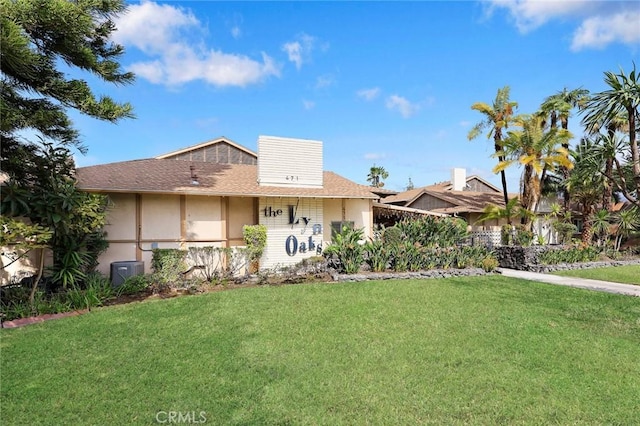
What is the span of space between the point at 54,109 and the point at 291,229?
28.3 feet

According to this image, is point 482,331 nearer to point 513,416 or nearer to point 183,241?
point 513,416

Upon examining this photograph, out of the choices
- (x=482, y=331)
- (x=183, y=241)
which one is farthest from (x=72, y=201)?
(x=482, y=331)

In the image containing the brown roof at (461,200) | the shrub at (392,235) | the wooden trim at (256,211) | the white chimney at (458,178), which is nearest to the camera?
the wooden trim at (256,211)

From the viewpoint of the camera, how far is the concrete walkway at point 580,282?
1180 cm

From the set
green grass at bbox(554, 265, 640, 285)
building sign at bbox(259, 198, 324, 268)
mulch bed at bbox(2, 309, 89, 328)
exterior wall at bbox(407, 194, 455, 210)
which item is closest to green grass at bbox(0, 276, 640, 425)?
mulch bed at bbox(2, 309, 89, 328)

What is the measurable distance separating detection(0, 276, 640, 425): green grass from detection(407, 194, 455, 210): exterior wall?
1792 cm

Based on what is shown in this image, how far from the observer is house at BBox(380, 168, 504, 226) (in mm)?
24797

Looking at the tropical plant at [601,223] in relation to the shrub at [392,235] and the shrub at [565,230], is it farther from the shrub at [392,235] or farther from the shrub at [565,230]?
the shrub at [392,235]

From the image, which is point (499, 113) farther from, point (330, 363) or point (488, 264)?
point (330, 363)

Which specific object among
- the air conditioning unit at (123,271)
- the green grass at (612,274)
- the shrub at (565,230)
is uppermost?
the shrub at (565,230)

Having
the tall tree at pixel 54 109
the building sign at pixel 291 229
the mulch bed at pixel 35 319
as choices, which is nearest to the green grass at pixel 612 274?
the building sign at pixel 291 229

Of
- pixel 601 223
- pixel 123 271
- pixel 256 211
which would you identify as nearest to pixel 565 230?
pixel 601 223

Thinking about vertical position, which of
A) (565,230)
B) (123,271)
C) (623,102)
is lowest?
(123,271)

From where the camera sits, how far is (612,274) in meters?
15.3
